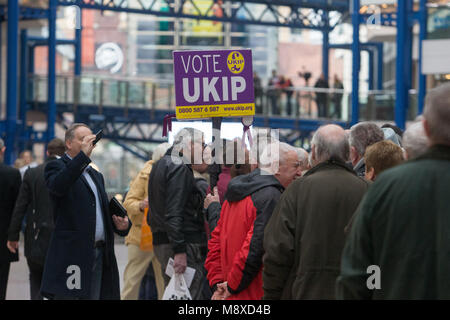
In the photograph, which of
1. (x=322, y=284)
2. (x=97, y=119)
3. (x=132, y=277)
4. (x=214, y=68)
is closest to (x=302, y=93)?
(x=97, y=119)

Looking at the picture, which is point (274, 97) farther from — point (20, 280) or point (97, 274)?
point (97, 274)

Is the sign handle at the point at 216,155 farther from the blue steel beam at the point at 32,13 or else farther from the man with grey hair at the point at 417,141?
the blue steel beam at the point at 32,13

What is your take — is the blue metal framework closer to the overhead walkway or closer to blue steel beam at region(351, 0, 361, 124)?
blue steel beam at region(351, 0, 361, 124)

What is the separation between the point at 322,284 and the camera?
205 inches

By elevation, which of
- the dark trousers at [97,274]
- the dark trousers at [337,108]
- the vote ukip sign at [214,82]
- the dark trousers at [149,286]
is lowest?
the dark trousers at [149,286]

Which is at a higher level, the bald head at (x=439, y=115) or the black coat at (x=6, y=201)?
the bald head at (x=439, y=115)

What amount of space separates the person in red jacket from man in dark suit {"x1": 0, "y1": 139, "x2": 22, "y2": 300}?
3.97 m

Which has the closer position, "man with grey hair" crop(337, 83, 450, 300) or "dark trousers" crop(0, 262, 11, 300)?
"man with grey hair" crop(337, 83, 450, 300)

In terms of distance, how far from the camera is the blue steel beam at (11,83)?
27.7 m

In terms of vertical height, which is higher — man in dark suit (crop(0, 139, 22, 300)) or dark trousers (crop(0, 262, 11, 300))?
man in dark suit (crop(0, 139, 22, 300))

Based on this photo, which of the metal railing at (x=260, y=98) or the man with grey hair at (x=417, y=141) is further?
the metal railing at (x=260, y=98)

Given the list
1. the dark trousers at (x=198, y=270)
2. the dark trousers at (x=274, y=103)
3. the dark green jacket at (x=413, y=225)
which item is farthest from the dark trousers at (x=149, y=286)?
the dark trousers at (x=274, y=103)

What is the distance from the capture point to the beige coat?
972cm
